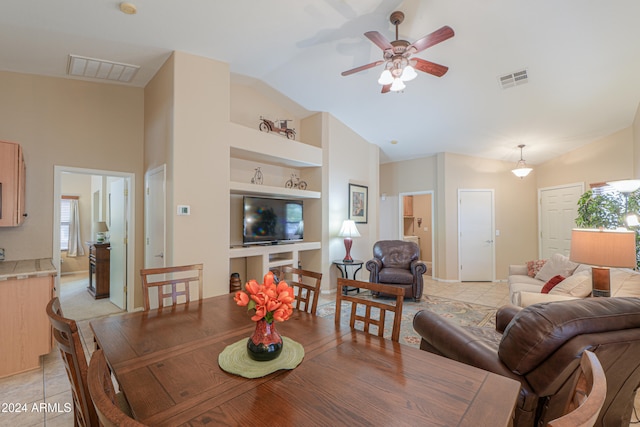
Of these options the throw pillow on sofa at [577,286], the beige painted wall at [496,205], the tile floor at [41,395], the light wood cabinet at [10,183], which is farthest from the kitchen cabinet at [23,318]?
the beige painted wall at [496,205]

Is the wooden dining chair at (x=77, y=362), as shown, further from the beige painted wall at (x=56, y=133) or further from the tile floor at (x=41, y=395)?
the beige painted wall at (x=56, y=133)

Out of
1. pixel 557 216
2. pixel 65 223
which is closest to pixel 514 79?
pixel 557 216

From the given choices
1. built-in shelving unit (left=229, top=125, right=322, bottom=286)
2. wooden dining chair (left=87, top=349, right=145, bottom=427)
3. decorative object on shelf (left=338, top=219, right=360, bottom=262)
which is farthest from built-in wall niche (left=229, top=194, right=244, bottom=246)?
wooden dining chair (left=87, top=349, right=145, bottom=427)

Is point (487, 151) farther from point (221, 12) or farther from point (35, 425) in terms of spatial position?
point (35, 425)

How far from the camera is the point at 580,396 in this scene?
85 centimetres

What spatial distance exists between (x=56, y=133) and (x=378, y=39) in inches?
151

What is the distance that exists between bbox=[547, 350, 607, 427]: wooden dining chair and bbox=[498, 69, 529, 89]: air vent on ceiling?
386 centimetres

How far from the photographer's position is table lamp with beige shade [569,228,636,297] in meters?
2.16

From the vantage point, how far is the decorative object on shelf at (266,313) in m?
1.21

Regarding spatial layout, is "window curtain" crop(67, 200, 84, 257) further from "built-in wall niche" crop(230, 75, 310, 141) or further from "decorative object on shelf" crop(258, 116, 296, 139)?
"decorative object on shelf" crop(258, 116, 296, 139)

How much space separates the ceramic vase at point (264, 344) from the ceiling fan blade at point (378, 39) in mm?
2455

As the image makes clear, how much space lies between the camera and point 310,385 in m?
1.09

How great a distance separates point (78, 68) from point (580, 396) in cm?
483

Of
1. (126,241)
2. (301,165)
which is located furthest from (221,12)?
(126,241)
